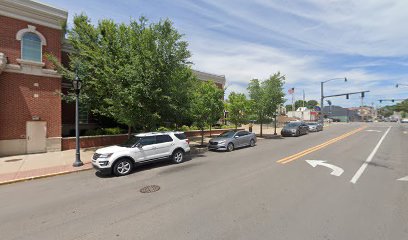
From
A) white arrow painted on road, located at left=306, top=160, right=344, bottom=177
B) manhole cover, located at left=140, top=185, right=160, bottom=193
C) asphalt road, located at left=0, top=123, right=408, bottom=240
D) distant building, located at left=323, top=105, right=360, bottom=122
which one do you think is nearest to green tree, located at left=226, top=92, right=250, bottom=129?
white arrow painted on road, located at left=306, top=160, right=344, bottom=177

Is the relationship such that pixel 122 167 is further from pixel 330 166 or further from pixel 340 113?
pixel 340 113

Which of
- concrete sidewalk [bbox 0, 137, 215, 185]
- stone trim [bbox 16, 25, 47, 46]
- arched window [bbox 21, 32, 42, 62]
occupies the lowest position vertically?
concrete sidewalk [bbox 0, 137, 215, 185]

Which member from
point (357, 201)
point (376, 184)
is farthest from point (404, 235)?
point (376, 184)

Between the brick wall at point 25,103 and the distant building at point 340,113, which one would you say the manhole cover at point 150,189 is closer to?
the brick wall at point 25,103

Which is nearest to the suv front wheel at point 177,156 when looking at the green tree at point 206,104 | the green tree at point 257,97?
the green tree at point 206,104

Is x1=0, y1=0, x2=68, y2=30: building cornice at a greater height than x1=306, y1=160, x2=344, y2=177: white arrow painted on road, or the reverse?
x1=0, y1=0, x2=68, y2=30: building cornice

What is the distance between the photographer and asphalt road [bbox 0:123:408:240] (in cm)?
480

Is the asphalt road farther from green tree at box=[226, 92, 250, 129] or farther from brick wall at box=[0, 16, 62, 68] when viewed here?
green tree at box=[226, 92, 250, 129]

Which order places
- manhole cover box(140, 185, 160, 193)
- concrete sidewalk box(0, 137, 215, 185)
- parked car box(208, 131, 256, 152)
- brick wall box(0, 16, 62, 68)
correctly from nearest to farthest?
manhole cover box(140, 185, 160, 193)
concrete sidewalk box(0, 137, 215, 185)
brick wall box(0, 16, 62, 68)
parked car box(208, 131, 256, 152)

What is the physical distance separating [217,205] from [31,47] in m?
15.8

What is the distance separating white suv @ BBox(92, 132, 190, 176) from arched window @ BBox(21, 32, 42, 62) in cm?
945

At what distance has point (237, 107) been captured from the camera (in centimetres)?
2080

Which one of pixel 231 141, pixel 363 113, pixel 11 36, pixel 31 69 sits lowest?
pixel 231 141

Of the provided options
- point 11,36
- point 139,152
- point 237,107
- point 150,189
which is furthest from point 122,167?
point 237,107
